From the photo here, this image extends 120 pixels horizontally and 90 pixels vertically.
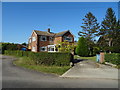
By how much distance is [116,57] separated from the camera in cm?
1243

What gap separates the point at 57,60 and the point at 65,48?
5416mm

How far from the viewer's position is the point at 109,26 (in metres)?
26.0

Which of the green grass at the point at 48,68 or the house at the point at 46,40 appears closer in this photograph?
the green grass at the point at 48,68

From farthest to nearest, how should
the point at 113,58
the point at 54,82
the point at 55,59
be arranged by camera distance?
the point at 113,58 < the point at 55,59 < the point at 54,82

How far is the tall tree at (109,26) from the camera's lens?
990 inches

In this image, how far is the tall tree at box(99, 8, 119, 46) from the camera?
2513 centimetres

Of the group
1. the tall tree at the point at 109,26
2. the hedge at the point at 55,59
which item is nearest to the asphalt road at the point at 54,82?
the hedge at the point at 55,59

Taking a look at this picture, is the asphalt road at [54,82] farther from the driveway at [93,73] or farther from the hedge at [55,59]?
the hedge at [55,59]

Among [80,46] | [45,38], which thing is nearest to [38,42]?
[45,38]

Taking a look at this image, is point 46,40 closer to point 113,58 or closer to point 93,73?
point 113,58

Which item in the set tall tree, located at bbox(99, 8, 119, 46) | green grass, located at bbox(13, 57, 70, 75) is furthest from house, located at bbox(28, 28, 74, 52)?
green grass, located at bbox(13, 57, 70, 75)

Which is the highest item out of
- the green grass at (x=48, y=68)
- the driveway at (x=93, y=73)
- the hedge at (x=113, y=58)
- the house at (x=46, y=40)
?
the house at (x=46, y=40)

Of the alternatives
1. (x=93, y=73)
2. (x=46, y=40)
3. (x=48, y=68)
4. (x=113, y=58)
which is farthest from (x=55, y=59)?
(x=46, y=40)

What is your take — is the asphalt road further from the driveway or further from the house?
the house
